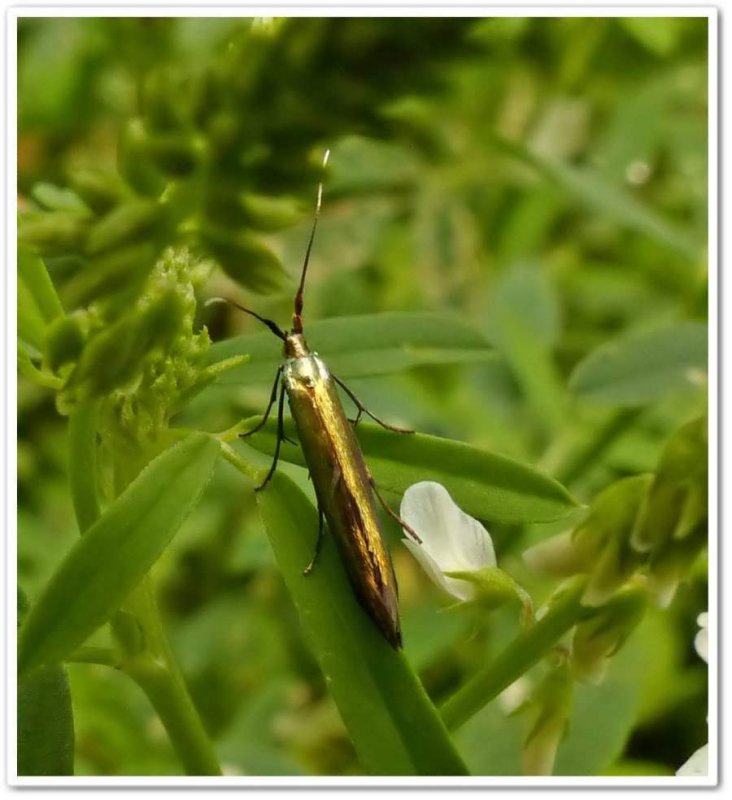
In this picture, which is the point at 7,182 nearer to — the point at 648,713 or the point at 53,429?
the point at 53,429

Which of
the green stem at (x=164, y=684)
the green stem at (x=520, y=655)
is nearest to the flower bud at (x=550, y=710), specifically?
the green stem at (x=520, y=655)

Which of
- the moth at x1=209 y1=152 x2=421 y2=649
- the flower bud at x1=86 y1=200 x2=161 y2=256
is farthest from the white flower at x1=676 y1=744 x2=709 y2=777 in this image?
the flower bud at x1=86 y1=200 x2=161 y2=256

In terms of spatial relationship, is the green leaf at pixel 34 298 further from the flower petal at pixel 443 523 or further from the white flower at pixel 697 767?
the white flower at pixel 697 767

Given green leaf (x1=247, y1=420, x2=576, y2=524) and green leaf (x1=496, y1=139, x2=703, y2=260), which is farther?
green leaf (x1=496, y1=139, x2=703, y2=260)

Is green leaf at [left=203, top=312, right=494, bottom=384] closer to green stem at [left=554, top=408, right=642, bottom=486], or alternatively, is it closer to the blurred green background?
the blurred green background

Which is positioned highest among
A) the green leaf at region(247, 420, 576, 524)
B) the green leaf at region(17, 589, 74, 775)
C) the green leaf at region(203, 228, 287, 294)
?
the green leaf at region(203, 228, 287, 294)

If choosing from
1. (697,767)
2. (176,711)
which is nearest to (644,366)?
(697,767)
